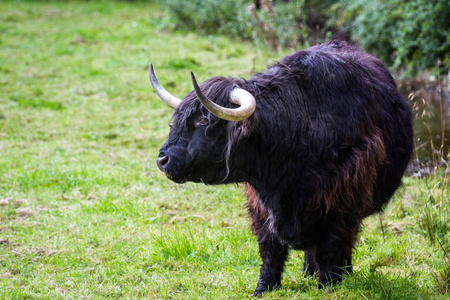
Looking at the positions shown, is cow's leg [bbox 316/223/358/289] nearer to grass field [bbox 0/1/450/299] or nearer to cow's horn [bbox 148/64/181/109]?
grass field [bbox 0/1/450/299]

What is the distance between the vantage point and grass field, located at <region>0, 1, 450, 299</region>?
3.96 metres

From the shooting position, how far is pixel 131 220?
521 centimetres

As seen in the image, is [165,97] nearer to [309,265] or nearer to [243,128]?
[243,128]

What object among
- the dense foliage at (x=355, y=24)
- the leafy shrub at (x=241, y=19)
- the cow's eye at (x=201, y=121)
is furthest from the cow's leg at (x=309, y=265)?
the leafy shrub at (x=241, y=19)

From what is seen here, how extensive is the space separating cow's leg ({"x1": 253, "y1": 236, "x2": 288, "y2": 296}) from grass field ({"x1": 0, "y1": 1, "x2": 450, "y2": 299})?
103 millimetres

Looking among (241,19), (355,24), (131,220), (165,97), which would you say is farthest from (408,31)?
(165,97)

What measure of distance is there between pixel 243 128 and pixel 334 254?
109 cm

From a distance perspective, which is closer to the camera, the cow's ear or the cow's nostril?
the cow's ear

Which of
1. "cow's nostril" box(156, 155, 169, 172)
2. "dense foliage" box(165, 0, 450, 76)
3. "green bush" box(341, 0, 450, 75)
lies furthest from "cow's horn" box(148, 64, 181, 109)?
"green bush" box(341, 0, 450, 75)

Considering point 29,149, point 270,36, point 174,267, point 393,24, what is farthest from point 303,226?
point 270,36

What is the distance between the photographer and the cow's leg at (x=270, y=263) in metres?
3.73

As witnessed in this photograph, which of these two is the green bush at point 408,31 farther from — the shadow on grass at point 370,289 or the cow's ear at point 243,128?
the cow's ear at point 243,128

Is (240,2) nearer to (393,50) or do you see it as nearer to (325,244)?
(393,50)

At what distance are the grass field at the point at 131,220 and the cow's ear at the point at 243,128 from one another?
1234 millimetres
